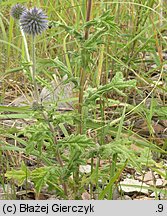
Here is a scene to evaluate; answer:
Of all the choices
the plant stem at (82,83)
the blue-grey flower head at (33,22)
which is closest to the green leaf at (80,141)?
the plant stem at (82,83)

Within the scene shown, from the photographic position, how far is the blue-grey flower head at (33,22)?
1.63m

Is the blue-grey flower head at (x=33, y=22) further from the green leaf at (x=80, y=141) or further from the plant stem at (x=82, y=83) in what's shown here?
the green leaf at (x=80, y=141)

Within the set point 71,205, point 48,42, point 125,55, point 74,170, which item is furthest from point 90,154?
point 48,42

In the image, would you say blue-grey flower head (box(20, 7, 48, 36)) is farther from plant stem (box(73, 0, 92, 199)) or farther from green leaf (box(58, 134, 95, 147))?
green leaf (box(58, 134, 95, 147))

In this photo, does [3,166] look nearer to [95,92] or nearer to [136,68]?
[95,92]

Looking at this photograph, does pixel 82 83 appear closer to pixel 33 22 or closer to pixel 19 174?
pixel 33 22

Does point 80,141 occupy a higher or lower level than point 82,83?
lower

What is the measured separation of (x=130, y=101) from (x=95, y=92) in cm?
100

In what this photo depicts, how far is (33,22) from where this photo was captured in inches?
65.3

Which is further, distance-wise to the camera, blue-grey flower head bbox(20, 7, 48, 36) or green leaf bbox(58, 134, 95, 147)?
blue-grey flower head bbox(20, 7, 48, 36)

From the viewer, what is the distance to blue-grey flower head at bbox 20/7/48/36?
1632 mm

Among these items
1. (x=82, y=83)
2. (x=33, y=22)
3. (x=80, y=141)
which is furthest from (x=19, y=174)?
(x=33, y=22)

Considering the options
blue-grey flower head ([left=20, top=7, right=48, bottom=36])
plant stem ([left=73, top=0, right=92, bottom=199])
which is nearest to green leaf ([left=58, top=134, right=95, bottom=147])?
plant stem ([left=73, top=0, right=92, bottom=199])

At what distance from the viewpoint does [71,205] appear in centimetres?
157
